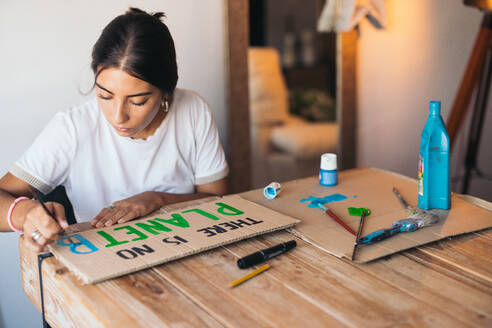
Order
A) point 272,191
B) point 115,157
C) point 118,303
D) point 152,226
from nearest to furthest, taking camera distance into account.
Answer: point 118,303 < point 152,226 < point 272,191 < point 115,157

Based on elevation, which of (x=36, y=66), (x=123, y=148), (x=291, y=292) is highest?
(x=36, y=66)

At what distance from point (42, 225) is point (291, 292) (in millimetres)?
515

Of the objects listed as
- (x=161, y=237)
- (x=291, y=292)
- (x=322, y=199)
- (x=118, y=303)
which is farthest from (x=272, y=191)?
(x=118, y=303)

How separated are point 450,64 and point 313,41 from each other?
762 mm

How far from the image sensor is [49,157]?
1315mm

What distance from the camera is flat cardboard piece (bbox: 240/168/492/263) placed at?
0.96 m

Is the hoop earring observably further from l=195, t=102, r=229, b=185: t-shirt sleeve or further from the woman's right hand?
the woman's right hand

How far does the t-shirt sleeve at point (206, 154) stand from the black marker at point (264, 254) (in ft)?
2.09

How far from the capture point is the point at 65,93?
1.68 metres

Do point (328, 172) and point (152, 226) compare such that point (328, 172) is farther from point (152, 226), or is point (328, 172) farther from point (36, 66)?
point (36, 66)

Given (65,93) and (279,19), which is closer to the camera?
(65,93)

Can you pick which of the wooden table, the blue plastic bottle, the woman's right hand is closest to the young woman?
the woman's right hand

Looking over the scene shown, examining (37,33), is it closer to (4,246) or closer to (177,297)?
(4,246)

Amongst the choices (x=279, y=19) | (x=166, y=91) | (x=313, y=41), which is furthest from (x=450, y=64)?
(x=166, y=91)
